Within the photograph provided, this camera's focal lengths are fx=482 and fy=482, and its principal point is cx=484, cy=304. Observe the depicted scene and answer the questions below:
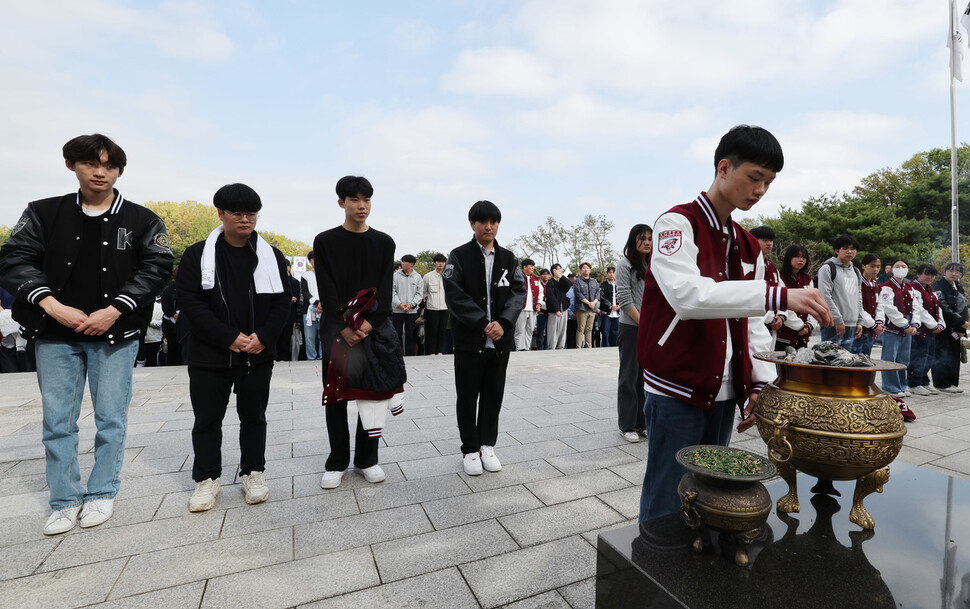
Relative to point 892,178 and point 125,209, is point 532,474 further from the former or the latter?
point 892,178

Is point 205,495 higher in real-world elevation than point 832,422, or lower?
Result: lower

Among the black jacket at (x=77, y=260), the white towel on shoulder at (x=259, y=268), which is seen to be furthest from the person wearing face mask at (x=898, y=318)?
the black jacket at (x=77, y=260)

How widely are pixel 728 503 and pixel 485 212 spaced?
243 centimetres

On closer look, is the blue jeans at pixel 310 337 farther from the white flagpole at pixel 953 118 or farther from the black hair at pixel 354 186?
the white flagpole at pixel 953 118

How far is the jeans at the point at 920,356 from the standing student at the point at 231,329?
326 inches

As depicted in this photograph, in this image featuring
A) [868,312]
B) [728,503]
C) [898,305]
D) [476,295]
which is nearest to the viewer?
[728,503]

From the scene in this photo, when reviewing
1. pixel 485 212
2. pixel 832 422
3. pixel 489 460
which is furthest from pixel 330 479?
pixel 832 422

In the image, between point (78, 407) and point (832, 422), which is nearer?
point (832, 422)

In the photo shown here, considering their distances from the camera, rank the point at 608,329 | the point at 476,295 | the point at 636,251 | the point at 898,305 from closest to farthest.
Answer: the point at 476,295 → the point at 636,251 → the point at 898,305 → the point at 608,329

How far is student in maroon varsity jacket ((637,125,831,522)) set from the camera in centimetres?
163

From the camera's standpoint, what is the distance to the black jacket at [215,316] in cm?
278

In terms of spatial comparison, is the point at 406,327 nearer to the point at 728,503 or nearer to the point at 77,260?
the point at 77,260

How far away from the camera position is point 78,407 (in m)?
2.70

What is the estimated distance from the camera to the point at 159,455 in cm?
378
